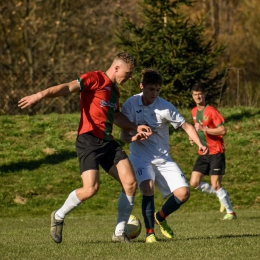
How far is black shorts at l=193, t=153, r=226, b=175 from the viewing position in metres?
13.8

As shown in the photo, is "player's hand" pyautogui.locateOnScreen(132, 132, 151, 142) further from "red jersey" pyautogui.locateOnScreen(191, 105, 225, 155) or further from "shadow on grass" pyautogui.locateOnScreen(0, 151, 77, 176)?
"shadow on grass" pyautogui.locateOnScreen(0, 151, 77, 176)

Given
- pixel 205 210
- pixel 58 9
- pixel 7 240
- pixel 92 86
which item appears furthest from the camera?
pixel 58 9

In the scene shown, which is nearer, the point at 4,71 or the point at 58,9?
the point at 4,71

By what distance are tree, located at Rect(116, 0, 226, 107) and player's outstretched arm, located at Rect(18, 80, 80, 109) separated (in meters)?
14.1

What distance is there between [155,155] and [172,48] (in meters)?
13.7

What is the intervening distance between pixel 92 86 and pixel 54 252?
187 centimetres

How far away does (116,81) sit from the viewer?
875 cm

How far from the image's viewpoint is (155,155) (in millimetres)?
9227

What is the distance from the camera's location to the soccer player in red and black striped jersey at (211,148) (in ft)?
43.7

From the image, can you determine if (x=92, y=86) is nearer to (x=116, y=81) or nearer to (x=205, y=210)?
(x=116, y=81)

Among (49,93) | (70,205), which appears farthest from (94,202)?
(49,93)

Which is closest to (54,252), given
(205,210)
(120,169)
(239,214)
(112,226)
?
(120,169)

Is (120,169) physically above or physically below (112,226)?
above

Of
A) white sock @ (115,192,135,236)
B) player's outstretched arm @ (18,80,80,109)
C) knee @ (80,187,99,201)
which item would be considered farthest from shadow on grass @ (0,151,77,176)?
player's outstretched arm @ (18,80,80,109)
